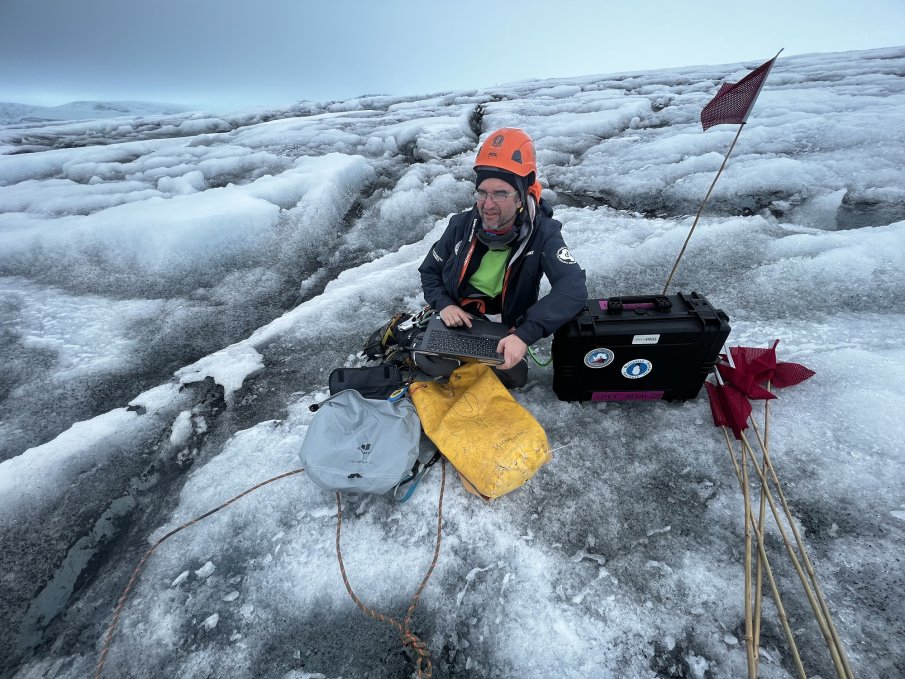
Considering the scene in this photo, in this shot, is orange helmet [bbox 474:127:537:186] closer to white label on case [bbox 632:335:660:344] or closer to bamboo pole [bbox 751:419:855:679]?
Result: white label on case [bbox 632:335:660:344]

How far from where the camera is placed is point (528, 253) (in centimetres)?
242

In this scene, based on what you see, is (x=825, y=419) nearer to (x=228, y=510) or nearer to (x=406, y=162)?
(x=228, y=510)

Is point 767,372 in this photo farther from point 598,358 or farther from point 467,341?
point 467,341

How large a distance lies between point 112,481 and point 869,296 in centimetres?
619

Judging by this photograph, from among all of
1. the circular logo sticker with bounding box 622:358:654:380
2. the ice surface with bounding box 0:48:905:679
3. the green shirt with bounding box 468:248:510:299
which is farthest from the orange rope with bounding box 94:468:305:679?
the circular logo sticker with bounding box 622:358:654:380

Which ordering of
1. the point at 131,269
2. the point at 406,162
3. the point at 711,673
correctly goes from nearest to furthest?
the point at 711,673, the point at 131,269, the point at 406,162

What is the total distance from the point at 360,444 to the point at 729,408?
2333 mm

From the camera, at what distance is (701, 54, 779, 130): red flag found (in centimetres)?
257

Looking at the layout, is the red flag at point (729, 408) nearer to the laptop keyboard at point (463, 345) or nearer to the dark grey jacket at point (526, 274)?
the dark grey jacket at point (526, 274)

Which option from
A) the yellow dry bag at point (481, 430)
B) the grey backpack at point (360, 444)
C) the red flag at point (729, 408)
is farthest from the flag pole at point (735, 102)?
the grey backpack at point (360, 444)

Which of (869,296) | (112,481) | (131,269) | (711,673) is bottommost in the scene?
(711,673)

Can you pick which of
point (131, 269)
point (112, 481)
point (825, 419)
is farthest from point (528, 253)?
point (131, 269)

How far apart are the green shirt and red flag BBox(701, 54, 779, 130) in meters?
1.86

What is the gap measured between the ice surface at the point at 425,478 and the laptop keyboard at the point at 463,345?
2.05 feet
